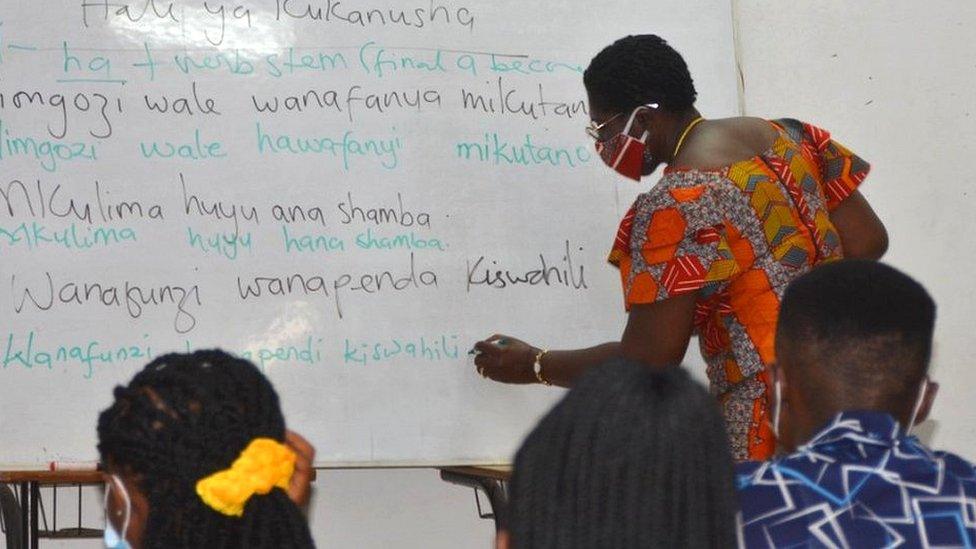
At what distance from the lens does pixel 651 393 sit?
107 cm

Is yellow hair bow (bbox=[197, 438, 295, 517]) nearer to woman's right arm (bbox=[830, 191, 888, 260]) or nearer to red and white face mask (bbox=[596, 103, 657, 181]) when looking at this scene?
red and white face mask (bbox=[596, 103, 657, 181])

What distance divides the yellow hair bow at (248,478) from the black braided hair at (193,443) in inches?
0.4

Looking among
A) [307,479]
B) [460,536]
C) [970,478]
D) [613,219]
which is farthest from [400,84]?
[970,478]

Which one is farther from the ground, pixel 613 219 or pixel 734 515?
pixel 613 219

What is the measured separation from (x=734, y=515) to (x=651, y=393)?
0.43 feet

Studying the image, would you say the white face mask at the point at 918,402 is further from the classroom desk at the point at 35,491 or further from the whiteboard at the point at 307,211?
the classroom desk at the point at 35,491

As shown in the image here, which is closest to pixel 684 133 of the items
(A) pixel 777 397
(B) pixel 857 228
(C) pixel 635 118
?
(C) pixel 635 118

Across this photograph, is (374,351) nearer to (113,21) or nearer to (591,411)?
(113,21)

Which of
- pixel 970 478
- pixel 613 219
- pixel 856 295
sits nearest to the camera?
pixel 970 478

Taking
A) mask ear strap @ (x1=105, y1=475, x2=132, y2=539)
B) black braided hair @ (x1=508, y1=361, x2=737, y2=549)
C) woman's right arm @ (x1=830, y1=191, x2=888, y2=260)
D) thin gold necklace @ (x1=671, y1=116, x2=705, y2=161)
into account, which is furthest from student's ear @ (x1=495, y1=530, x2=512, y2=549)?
woman's right arm @ (x1=830, y1=191, x2=888, y2=260)

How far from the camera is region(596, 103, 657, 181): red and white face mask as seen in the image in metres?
2.34

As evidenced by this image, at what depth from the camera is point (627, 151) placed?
2.37m

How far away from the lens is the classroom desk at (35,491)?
8.45 ft

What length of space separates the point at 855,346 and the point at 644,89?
979mm
